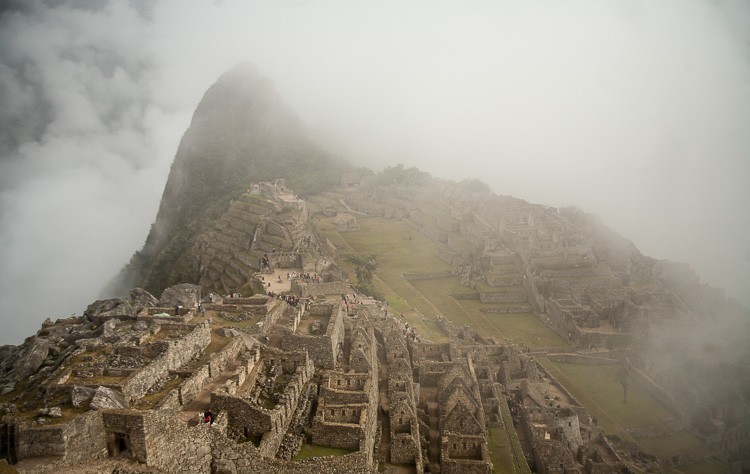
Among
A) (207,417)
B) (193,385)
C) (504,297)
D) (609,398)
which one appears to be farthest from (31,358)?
(504,297)

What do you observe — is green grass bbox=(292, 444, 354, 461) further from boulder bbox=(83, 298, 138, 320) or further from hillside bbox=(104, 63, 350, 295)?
hillside bbox=(104, 63, 350, 295)

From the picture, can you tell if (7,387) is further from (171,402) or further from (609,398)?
(609,398)

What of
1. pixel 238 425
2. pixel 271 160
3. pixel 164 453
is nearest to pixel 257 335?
pixel 238 425

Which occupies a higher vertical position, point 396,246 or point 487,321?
point 396,246

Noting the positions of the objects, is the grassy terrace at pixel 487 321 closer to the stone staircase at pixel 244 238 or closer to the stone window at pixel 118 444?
the stone staircase at pixel 244 238

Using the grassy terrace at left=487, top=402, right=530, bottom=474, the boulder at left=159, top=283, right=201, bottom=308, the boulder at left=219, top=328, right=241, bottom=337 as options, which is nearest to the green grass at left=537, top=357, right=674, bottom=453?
the grassy terrace at left=487, top=402, right=530, bottom=474

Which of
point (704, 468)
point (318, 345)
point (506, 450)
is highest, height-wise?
point (318, 345)

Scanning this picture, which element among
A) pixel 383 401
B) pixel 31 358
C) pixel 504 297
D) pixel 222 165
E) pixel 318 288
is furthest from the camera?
pixel 222 165
